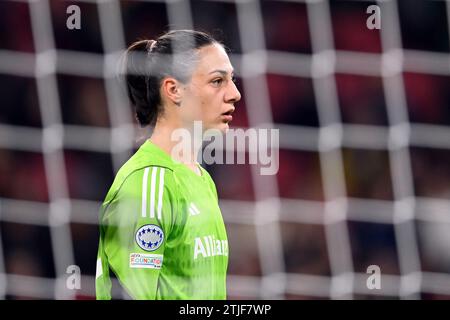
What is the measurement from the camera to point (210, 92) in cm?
170

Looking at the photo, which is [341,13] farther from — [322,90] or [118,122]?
[118,122]

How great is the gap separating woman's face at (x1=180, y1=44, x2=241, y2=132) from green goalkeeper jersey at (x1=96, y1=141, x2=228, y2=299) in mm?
102

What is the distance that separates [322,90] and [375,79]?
14 cm

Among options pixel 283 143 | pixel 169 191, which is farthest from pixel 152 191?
pixel 283 143

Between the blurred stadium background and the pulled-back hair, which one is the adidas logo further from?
the blurred stadium background

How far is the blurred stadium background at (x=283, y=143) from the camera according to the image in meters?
2.17

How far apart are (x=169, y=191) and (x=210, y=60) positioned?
253 millimetres

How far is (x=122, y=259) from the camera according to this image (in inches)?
63.3

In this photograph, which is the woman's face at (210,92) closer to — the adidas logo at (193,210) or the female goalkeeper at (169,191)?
the female goalkeeper at (169,191)

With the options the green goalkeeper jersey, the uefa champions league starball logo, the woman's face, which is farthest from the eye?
the uefa champions league starball logo

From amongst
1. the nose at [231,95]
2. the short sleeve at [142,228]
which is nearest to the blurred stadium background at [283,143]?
the nose at [231,95]
